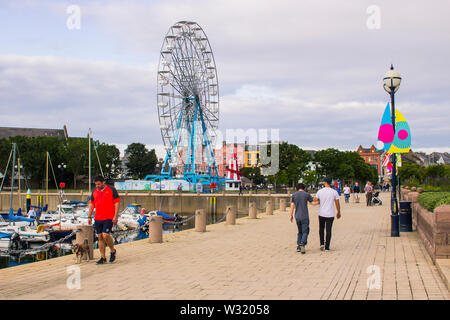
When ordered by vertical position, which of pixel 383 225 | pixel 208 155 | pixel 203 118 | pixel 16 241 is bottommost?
pixel 16 241

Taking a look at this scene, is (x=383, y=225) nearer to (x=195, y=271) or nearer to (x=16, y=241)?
(x=195, y=271)

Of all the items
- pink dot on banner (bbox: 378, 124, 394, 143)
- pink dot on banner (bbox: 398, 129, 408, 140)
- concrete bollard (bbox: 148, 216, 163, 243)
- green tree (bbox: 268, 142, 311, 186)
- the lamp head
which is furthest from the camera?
green tree (bbox: 268, 142, 311, 186)

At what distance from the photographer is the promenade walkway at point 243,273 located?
8.34 m

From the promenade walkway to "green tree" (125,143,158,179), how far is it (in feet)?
396

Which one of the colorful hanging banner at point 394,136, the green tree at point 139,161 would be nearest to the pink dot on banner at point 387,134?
the colorful hanging banner at point 394,136

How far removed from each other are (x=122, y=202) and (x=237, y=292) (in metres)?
69.8

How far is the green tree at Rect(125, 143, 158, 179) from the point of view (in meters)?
135

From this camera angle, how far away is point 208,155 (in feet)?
226

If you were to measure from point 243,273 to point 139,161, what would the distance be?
418 ft

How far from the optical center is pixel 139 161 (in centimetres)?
13525

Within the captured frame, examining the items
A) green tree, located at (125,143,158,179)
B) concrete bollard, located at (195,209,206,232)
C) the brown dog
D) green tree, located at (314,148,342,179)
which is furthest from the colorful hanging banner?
green tree, located at (125,143,158,179)

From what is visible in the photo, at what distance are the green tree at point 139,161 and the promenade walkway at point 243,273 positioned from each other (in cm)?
12084

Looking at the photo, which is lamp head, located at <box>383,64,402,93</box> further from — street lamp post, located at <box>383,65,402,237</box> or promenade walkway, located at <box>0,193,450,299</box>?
promenade walkway, located at <box>0,193,450,299</box>

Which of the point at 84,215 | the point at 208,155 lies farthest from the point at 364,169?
the point at 84,215
